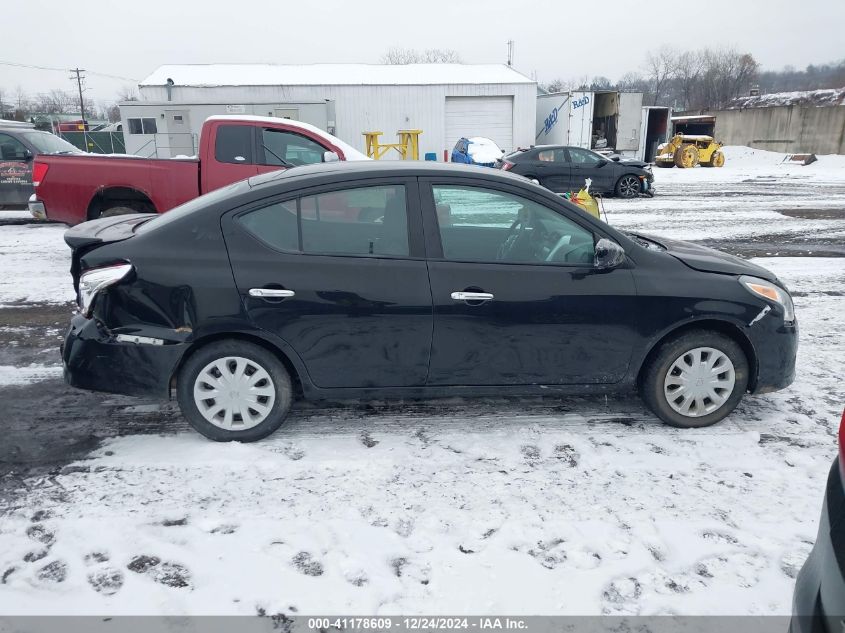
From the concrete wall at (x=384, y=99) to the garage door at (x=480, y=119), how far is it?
1.02 ft

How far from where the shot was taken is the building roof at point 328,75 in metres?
29.6

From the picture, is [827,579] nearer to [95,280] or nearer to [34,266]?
[95,280]

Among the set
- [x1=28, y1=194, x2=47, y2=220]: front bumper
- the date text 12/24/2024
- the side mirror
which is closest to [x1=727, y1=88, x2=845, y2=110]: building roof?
[x1=28, y1=194, x2=47, y2=220]: front bumper

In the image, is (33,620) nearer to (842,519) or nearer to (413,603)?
(413,603)

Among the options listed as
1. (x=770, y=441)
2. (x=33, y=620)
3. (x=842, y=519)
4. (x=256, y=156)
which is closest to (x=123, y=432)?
(x=33, y=620)

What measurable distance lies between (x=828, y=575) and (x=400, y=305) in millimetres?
2490

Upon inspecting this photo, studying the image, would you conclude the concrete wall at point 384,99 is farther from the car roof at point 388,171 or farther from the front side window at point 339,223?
the front side window at point 339,223

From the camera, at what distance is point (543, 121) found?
33.0 metres

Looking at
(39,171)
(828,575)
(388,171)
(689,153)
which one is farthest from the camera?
(689,153)

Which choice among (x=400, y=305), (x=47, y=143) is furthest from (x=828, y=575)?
(x=47, y=143)

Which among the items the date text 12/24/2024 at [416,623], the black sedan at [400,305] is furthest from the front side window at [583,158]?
the date text 12/24/2024 at [416,623]

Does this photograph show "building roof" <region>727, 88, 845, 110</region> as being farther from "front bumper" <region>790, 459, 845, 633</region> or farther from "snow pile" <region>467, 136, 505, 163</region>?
"front bumper" <region>790, 459, 845, 633</region>

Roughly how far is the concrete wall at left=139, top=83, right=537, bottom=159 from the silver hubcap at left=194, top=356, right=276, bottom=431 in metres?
26.6

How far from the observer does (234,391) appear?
376cm
